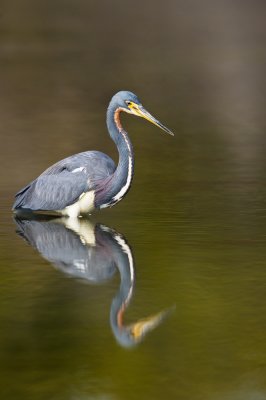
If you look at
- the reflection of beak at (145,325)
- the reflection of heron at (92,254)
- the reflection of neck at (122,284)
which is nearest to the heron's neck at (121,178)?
the reflection of heron at (92,254)

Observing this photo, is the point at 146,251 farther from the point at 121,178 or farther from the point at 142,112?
the point at 142,112

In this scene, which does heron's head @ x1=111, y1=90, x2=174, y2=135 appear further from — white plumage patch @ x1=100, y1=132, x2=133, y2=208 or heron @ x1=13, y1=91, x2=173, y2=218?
white plumage patch @ x1=100, y1=132, x2=133, y2=208

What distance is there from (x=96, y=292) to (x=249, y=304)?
0.90 meters

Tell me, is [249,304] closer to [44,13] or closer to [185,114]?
[185,114]

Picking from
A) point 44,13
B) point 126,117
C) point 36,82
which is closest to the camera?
point 126,117

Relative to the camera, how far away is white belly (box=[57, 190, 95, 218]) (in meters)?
9.45

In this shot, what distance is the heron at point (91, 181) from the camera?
9367mm

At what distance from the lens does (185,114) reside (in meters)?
15.0

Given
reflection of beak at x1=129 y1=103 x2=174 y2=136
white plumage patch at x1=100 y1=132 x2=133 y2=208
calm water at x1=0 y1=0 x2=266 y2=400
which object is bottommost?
calm water at x1=0 y1=0 x2=266 y2=400

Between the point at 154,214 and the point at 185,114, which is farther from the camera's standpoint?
the point at 185,114

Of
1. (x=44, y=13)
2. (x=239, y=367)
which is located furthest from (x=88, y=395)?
(x=44, y=13)

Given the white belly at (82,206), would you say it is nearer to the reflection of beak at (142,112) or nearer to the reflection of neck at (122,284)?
the reflection of beak at (142,112)

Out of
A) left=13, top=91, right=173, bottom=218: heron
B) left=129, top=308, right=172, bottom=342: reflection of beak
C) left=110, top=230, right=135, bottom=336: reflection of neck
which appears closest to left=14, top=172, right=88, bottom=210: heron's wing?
left=13, top=91, right=173, bottom=218: heron

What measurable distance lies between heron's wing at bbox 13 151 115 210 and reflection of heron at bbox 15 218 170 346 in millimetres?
149
